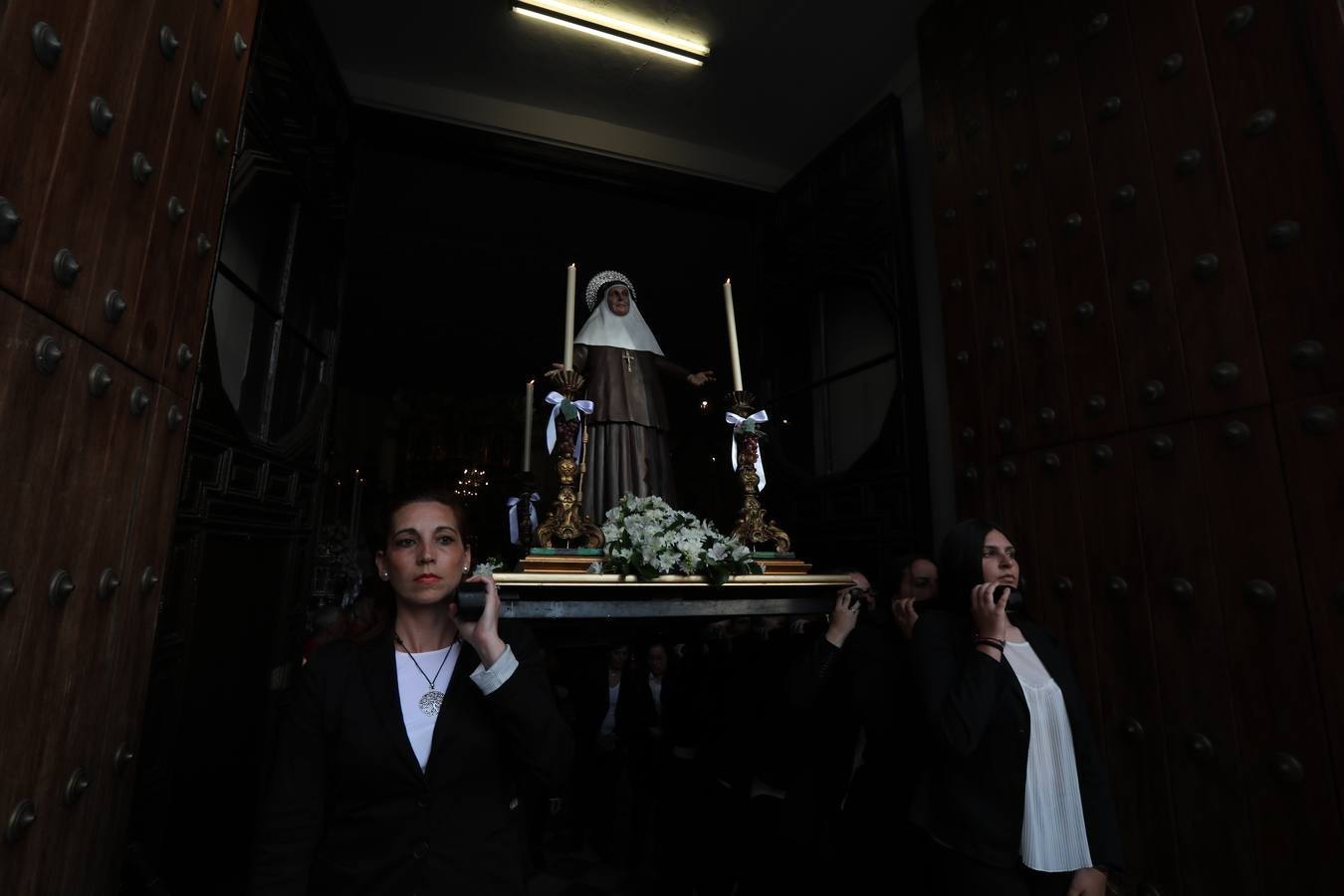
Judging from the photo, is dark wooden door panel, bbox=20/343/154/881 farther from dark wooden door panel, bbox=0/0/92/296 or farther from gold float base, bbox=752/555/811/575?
gold float base, bbox=752/555/811/575

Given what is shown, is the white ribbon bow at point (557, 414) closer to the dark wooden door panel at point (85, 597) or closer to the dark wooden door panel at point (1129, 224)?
the dark wooden door panel at point (85, 597)

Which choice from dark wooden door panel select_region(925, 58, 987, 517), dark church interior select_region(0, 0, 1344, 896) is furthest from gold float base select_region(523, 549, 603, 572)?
dark wooden door panel select_region(925, 58, 987, 517)

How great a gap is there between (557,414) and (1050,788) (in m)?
2.32

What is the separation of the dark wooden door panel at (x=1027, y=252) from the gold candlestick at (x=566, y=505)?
2116 millimetres

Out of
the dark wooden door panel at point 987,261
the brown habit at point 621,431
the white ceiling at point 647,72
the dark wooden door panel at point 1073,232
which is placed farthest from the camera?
the white ceiling at point 647,72

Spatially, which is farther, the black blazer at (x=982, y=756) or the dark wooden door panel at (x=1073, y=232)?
the dark wooden door panel at (x=1073, y=232)

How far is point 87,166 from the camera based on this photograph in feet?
5.38

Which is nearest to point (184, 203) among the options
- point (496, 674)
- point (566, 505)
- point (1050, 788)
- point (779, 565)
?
point (566, 505)

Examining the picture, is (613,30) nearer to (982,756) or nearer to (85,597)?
(85,597)

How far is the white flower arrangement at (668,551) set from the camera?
2521 mm

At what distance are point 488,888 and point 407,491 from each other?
1067 mm

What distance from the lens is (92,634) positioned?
1.76 metres

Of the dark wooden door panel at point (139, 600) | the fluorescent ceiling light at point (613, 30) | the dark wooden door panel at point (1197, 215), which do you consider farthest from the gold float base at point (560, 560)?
the fluorescent ceiling light at point (613, 30)

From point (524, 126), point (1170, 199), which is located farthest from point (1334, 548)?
point (524, 126)
